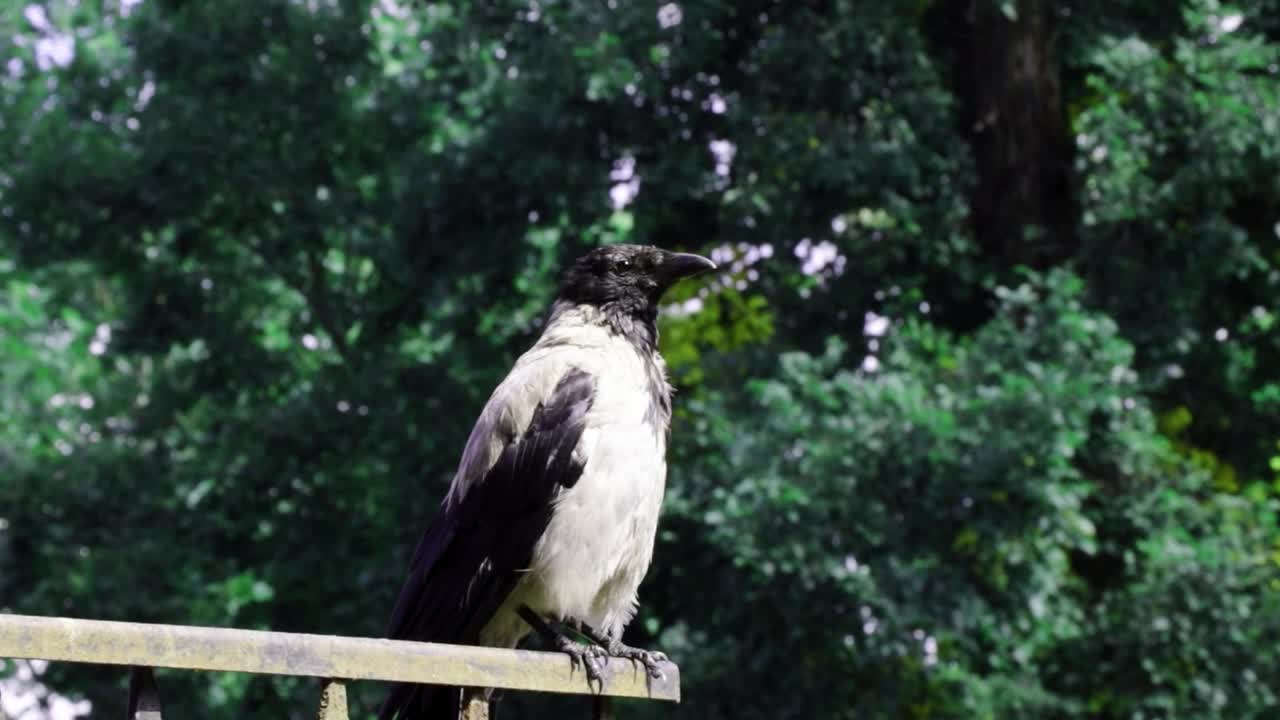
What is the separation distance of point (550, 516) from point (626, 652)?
40cm

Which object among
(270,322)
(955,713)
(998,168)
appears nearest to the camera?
(955,713)

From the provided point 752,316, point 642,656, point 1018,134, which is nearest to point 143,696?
point 642,656

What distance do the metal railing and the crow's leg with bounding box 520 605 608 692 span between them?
255 millimetres

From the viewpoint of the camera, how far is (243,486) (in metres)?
12.0

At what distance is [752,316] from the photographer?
11078mm

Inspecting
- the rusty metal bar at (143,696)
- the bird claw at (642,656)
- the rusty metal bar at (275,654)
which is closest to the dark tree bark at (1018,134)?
the bird claw at (642,656)

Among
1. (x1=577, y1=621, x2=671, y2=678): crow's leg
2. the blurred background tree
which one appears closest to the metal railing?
(x1=577, y1=621, x2=671, y2=678): crow's leg

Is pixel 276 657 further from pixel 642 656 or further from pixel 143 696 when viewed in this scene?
pixel 642 656

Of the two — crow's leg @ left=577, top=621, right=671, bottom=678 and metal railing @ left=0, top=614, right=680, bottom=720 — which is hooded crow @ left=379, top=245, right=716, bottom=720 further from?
metal railing @ left=0, top=614, right=680, bottom=720

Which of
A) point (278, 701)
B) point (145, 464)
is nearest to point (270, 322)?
point (145, 464)

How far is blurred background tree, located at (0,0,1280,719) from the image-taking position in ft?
29.2

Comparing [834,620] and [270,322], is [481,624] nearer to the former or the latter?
[834,620]

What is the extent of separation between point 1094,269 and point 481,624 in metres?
6.76

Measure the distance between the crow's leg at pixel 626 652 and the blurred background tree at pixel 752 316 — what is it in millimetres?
3993
